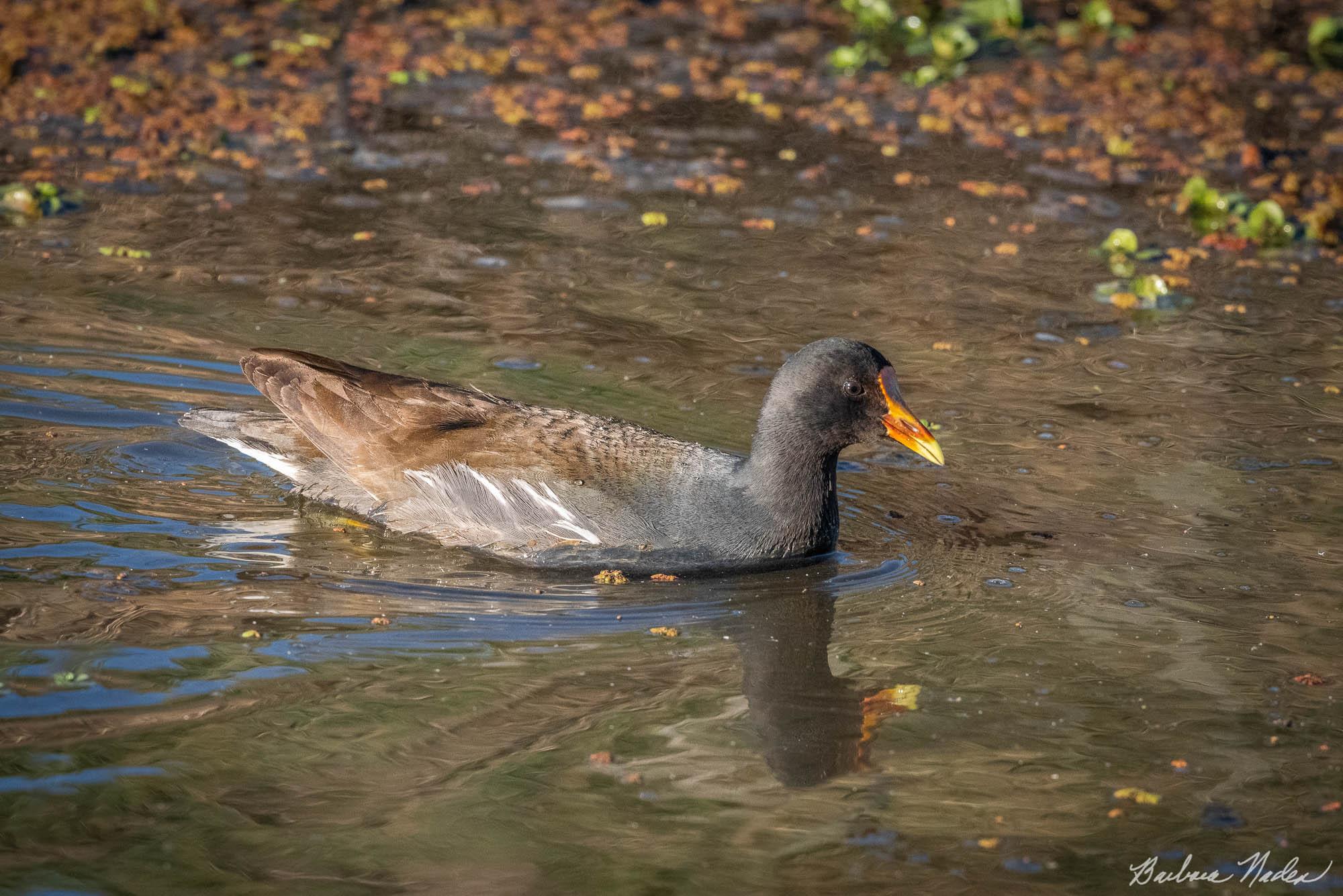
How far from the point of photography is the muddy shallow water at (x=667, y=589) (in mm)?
4441

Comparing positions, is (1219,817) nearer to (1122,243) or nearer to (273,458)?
(273,458)

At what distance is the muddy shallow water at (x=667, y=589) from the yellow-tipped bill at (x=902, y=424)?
41cm

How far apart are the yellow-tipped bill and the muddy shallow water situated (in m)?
0.41

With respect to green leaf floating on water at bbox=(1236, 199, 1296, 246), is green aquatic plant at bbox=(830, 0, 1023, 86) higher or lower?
higher

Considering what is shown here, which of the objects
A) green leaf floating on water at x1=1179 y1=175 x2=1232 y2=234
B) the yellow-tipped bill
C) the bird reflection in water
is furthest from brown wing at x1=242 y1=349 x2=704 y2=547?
green leaf floating on water at x1=1179 y1=175 x2=1232 y2=234

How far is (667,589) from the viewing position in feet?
19.5

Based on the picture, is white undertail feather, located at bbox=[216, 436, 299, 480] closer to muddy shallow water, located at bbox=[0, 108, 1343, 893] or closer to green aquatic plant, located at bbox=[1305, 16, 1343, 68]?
muddy shallow water, located at bbox=[0, 108, 1343, 893]

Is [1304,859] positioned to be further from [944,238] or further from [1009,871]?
[944,238]

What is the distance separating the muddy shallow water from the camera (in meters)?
4.44

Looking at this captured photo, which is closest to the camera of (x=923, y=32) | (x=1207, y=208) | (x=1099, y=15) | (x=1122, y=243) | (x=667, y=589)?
(x=667, y=589)

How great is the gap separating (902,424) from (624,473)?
41.2 inches
